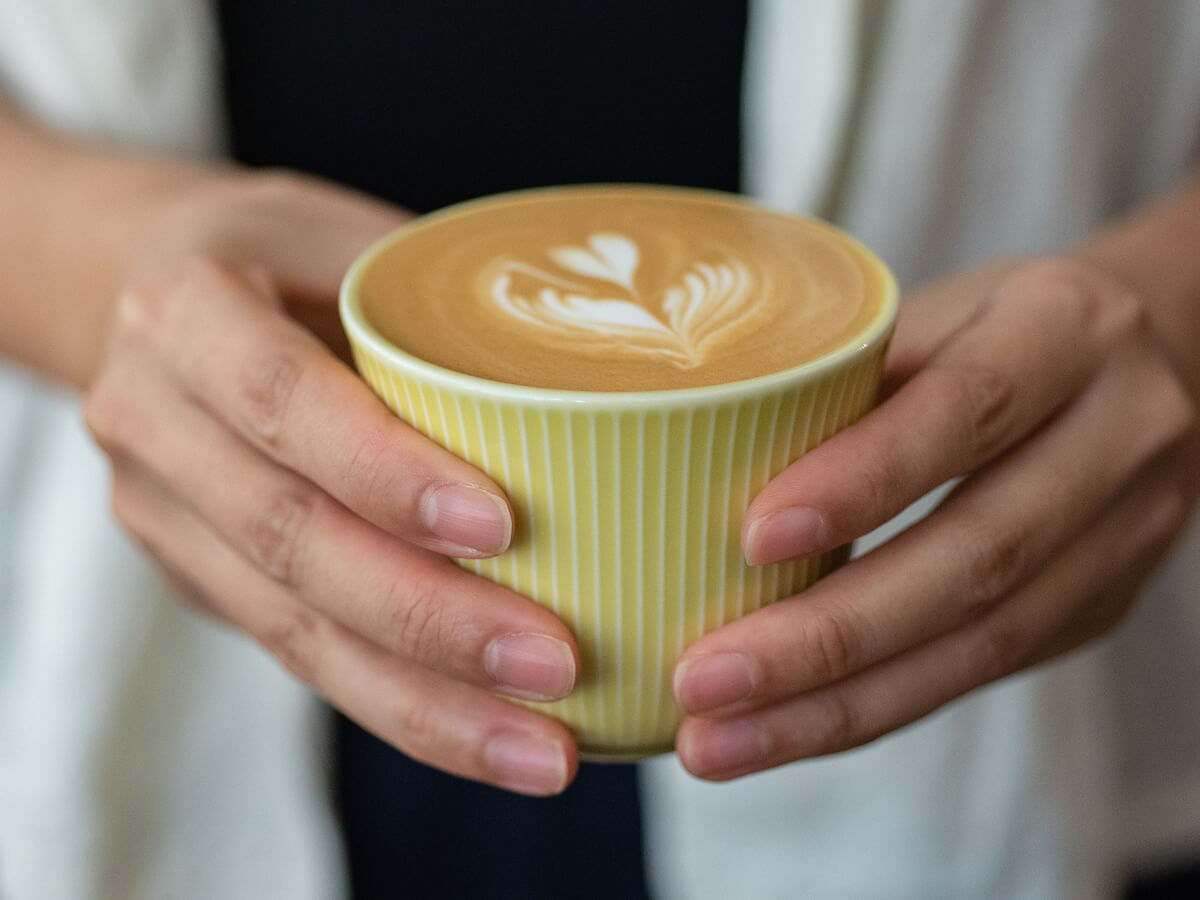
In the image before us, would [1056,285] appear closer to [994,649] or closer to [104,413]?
[994,649]

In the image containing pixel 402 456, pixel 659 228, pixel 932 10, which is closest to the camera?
pixel 402 456

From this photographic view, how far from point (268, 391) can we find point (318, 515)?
0.20ft

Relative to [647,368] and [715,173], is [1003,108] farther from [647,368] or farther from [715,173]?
[647,368]

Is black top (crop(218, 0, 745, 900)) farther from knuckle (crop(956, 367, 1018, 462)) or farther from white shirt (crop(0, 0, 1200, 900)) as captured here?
knuckle (crop(956, 367, 1018, 462))

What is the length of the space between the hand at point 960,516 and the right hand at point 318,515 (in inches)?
3.7

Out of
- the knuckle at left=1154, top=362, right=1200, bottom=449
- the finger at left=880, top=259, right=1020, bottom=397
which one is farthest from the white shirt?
the knuckle at left=1154, top=362, right=1200, bottom=449

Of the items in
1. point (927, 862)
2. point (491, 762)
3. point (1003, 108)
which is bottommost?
point (927, 862)

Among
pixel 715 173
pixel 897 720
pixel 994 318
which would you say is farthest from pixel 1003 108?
pixel 897 720

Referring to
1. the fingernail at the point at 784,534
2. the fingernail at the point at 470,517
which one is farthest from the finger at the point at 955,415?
the fingernail at the point at 470,517

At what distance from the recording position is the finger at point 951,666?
483mm

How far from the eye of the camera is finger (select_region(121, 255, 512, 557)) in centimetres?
41

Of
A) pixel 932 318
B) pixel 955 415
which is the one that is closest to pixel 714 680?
pixel 955 415

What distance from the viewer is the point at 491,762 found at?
488 millimetres

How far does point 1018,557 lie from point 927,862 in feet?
1.71
